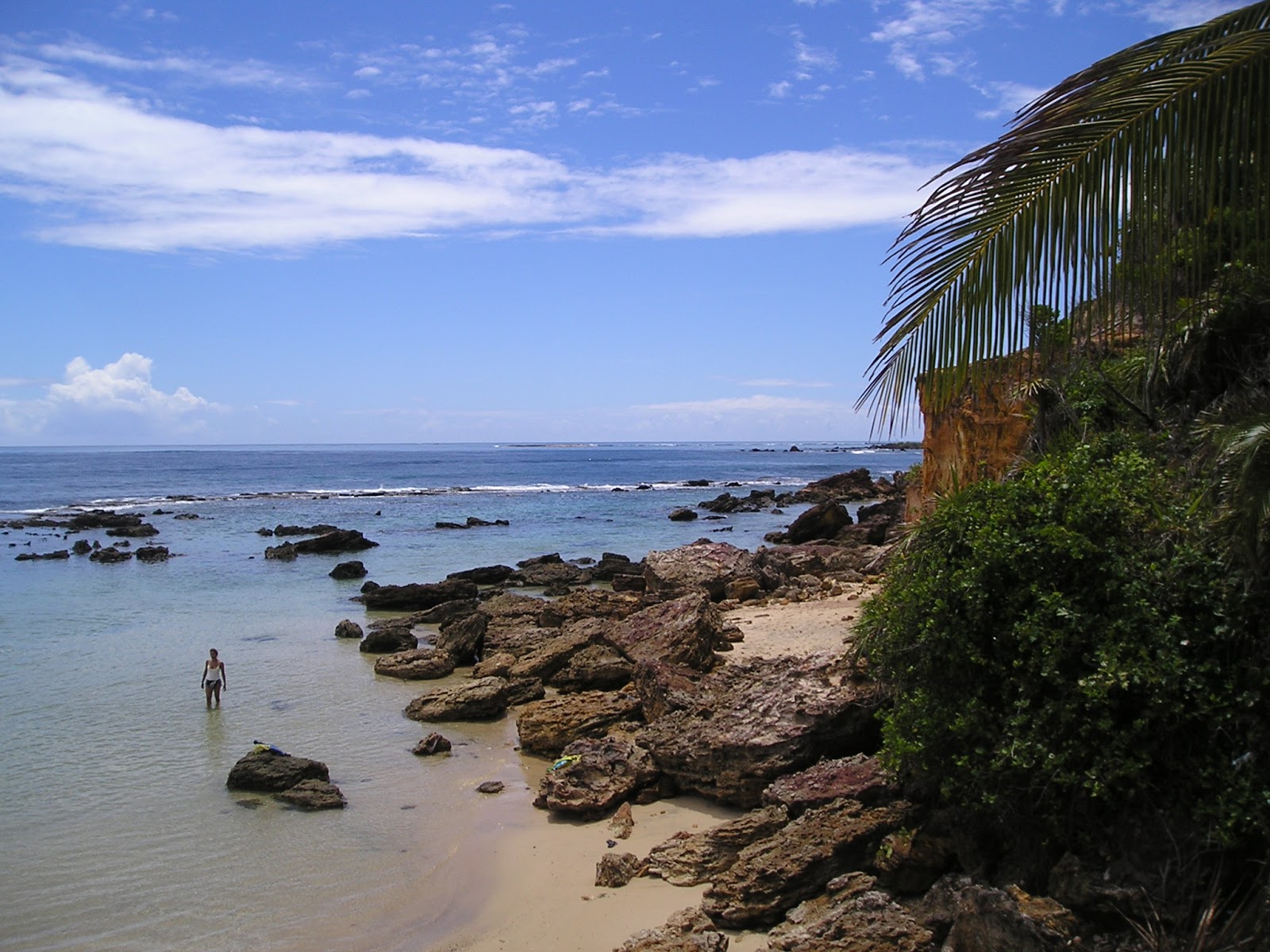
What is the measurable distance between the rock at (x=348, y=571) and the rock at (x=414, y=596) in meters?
4.78

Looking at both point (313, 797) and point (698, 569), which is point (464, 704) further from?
point (698, 569)

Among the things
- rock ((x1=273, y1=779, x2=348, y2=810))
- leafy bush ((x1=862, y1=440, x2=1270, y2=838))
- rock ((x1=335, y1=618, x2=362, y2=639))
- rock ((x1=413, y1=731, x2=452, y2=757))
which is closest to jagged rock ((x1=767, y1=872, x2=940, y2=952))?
leafy bush ((x1=862, y1=440, x2=1270, y2=838))

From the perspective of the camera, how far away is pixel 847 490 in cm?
5512

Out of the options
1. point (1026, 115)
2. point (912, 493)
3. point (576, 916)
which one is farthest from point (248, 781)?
point (912, 493)

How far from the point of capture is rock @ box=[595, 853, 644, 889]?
7.98 m

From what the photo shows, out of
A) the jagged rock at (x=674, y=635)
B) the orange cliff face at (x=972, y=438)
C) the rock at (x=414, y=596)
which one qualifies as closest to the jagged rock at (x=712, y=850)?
the jagged rock at (x=674, y=635)

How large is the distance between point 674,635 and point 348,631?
8.45m

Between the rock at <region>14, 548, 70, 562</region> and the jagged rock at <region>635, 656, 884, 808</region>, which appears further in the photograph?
the rock at <region>14, 548, 70, 562</region>

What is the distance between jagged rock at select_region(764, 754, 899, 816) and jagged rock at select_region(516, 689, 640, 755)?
12.5ft

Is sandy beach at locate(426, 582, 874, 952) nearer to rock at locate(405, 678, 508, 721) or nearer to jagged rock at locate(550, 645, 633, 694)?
rock at locate(405, 678, 508, 721)

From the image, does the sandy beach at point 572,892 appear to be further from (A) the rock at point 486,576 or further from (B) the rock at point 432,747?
(A) the rock at point 486,576

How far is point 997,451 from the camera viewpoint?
1361 centimetres

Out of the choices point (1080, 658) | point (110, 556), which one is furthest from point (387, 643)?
point (110, 556)

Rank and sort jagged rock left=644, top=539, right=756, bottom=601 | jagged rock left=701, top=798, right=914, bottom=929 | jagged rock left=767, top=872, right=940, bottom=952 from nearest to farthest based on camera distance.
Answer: jagged rock left=767, top=872, right=940, bottom=952, jagged rock left=701, top=798, right=914, bottom=929, jagged rock left=644, top=539, right=756, bottom=601
